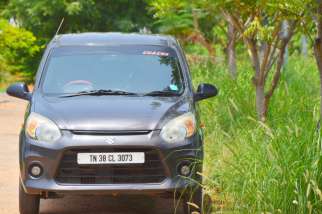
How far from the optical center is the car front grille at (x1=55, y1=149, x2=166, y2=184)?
26.8 feet

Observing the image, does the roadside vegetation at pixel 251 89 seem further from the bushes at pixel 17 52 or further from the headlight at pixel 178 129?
the headlight at pixel 178 129

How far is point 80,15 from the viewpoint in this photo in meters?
30.2

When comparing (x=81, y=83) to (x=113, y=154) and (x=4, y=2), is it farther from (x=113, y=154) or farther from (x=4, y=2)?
(x=4, y=2)

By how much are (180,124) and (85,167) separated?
0.92 metres

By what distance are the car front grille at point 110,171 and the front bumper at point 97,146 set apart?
5cm

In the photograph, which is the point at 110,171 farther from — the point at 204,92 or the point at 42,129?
the point at 204,92

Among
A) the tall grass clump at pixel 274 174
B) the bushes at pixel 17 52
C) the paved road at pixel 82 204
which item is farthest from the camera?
the bushes at pixel 17 52

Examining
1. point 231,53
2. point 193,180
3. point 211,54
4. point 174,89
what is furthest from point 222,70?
point 193,180

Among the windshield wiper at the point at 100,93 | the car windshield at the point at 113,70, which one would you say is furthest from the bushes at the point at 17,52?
the windshield wiper at the point at 100,93

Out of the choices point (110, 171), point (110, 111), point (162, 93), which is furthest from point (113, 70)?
point (110, 171)

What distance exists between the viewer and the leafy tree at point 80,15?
29344mm

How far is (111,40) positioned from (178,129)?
74.4 inches

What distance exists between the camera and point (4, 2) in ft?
111

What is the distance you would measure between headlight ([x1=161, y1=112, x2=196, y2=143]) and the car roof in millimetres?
1608
